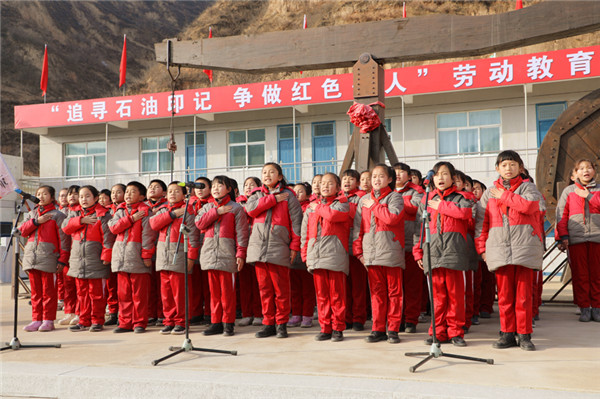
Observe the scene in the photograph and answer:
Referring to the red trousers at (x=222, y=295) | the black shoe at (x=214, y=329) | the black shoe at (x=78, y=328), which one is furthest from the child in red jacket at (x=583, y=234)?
the black shoe at (x=78, y=328)

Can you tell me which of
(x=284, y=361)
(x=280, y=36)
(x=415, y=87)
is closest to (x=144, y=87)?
(x=415, y=87)

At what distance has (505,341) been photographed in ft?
15.8

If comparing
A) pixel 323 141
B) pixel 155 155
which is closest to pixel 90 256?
pixel 323 141

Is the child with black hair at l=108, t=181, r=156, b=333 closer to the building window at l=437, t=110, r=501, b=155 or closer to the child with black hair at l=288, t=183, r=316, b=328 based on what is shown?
the child with black hair at l=288, t=183, r=316, b=328

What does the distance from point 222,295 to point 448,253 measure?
237 cm

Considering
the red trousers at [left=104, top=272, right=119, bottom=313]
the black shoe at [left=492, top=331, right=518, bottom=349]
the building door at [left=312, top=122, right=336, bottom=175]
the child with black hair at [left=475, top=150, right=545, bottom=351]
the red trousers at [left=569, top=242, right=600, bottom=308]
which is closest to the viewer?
the child with black hair at [left=475, top=150, right=545, bottom=351]

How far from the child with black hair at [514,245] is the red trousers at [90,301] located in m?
4.33

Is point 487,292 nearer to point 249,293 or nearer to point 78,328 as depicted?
point 249,293

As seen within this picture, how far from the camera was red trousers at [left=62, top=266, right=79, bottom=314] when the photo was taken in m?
7.32

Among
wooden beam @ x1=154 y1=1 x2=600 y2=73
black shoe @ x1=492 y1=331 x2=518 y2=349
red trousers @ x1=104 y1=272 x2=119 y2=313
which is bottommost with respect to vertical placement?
black shoe @ x1=492 y1=331 x2=518 y2=349

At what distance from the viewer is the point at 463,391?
11.0 ft

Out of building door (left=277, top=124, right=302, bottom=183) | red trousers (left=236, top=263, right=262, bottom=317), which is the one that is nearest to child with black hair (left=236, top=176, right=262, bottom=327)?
red trousers (left=236, top=263, right=262, bottom=317)

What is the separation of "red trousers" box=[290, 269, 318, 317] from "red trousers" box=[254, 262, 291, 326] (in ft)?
2.39

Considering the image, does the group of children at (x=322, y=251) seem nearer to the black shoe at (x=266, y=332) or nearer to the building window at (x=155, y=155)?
the black shoe at (x=266, y=332)
